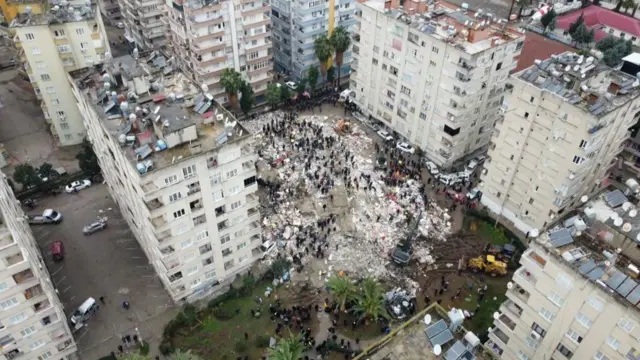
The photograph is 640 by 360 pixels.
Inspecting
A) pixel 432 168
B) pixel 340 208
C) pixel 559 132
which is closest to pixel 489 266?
pixel 559 132

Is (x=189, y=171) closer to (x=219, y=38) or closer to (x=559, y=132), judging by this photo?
(x=219, y=38)

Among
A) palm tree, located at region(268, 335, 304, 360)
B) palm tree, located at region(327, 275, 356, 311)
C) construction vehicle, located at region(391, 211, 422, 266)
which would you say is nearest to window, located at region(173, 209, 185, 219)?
palm tree, located at region(268, 335, 304, 360)

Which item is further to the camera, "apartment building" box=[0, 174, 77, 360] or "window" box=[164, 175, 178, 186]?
"window" box=[164, 175, 178, 186]

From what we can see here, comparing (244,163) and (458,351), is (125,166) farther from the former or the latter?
(458,351)

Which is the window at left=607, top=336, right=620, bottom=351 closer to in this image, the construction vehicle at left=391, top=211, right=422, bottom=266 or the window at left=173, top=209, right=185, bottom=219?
the construction vehicle at left=391, top=211, right=422, bottom=266

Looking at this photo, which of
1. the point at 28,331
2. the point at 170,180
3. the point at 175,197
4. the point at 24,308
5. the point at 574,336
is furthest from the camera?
the point at 175,197

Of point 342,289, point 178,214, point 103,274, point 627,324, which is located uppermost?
point 627,324

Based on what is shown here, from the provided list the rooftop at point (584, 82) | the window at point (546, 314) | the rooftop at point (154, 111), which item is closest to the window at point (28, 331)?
the rooftop at point (154, 111)

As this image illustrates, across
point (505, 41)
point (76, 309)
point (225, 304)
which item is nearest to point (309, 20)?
point (505, 41)
